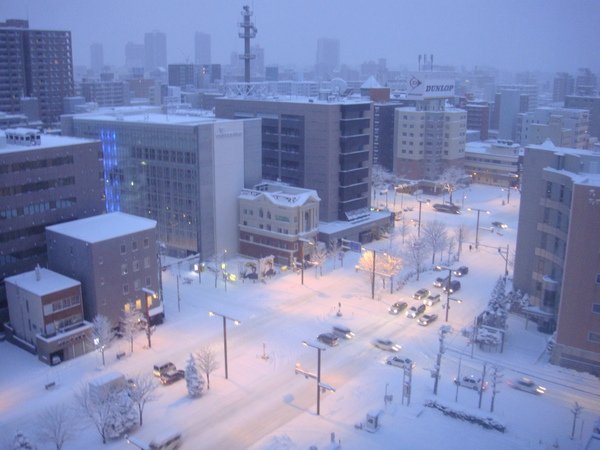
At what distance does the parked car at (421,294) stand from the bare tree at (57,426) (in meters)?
29.8

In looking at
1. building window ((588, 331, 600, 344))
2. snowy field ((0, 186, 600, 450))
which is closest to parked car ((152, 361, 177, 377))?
snowy field ((0, 186, 600, 450))

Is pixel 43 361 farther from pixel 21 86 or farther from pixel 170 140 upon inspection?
pixel 21 86

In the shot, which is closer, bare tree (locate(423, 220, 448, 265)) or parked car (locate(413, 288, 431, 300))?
parked car (locate(413, 288, 431, 300))

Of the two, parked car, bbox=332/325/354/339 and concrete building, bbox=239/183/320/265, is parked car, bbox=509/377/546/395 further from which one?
concrete building, bbox=239/183/320/265

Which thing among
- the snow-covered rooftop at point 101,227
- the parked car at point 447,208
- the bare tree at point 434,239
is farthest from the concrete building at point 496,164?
the snow-covered rooftop at point 101,227

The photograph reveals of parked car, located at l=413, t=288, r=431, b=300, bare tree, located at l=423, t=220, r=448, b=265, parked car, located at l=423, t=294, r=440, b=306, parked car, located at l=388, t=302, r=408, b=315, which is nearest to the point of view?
parked car, located at l=388, t=302, r=408, b=315

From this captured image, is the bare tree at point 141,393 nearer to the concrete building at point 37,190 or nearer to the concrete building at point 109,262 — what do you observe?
the concrete building at point 109,262

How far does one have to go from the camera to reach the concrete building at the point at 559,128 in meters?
108

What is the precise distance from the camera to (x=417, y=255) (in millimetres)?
57688

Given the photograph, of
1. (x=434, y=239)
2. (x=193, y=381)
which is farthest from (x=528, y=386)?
(x=434, y=239)

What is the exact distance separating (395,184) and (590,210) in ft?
212

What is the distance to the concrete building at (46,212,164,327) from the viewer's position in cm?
→ 4275

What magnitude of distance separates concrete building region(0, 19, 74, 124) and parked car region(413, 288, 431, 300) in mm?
103713

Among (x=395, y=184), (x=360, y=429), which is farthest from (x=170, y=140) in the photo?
(x=395, y=184)
